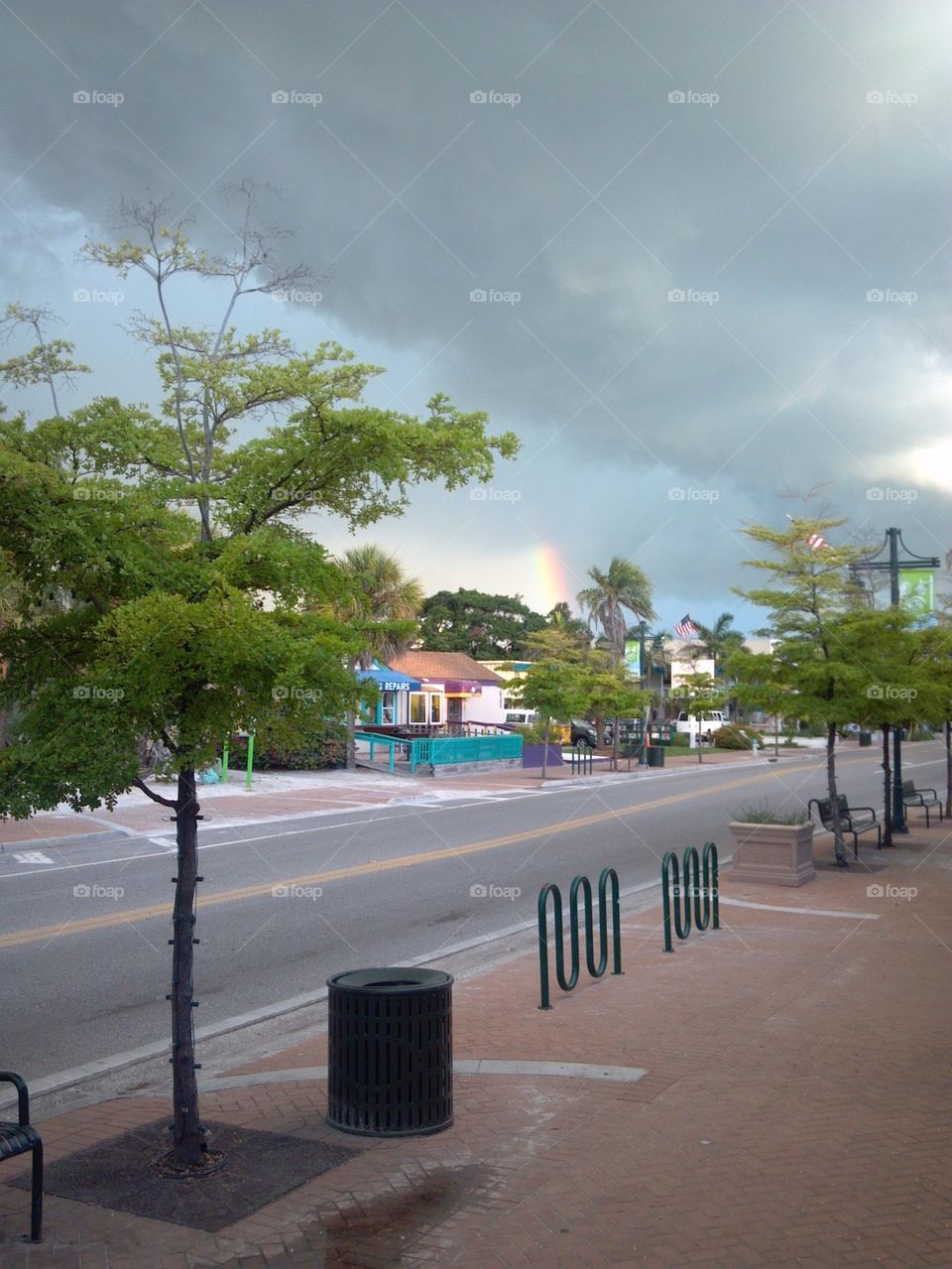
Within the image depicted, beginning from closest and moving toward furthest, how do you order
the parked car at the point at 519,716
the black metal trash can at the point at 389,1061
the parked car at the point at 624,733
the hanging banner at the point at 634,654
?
the black metal trash can at the point at 389,1061 → the hanging banner at the point at 634,654 → the parked car at the point at 624,733 → the parked car at the point at 519,716

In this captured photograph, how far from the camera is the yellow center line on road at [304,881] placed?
11.2 metres

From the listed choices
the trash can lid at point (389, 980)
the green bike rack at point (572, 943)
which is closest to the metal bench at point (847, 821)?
the green bike rack at point (572, 943)

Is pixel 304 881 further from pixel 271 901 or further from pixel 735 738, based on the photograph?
pixel 735 738

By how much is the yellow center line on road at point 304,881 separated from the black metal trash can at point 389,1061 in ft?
20.0

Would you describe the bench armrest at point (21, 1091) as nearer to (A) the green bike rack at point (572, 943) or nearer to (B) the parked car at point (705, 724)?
(A) the green bike rack at point (572, 943)

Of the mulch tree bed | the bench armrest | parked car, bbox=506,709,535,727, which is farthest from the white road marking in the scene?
parked car, bbox=506,709,535,727

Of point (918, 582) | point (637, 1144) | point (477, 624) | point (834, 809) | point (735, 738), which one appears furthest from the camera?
point (477, 624)

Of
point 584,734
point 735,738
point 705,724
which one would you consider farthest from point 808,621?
point 705,724

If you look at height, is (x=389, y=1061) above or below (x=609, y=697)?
below

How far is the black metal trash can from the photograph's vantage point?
573 cm

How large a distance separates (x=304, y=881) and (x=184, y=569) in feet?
32.0

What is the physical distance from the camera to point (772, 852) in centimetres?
1419

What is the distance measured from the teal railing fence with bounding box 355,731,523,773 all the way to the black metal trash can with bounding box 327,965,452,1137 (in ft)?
94.6

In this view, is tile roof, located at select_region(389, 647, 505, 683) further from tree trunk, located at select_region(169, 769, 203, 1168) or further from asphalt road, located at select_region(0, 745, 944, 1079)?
tree trunk, located at select_region(169, 769, 203, 1168)
